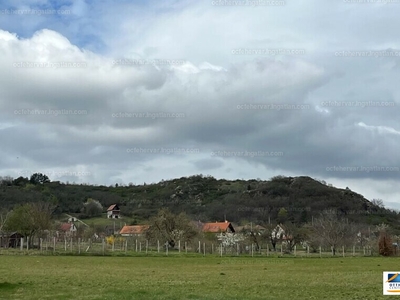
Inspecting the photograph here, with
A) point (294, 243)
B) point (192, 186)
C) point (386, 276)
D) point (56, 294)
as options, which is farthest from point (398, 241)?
point (192, 186)

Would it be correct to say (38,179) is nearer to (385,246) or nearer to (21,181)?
(21,181)

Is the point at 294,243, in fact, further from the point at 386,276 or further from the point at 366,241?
the point at 386,276

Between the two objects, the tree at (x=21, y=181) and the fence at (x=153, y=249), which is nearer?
the fence at (x=153, y=249)

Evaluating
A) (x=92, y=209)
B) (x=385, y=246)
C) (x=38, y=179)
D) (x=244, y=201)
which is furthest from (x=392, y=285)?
(x=38, y=179)

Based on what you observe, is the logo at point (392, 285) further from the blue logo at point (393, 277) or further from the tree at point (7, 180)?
the tree at point (7, 180)

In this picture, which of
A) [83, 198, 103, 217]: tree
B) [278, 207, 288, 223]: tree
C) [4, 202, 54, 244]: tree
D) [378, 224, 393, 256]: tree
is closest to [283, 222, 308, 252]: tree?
[378, 224, 393, 256]: tree

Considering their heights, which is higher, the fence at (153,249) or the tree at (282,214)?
the tree at (282,214)

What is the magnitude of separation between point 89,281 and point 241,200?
122227mm

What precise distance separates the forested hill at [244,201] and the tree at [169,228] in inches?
1347

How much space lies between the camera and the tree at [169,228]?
69375 millimetres

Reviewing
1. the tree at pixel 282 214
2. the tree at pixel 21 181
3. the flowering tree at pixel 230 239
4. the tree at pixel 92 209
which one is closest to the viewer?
the flowering tree at pixel 230 239

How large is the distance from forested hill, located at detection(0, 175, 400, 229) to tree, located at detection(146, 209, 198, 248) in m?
34.2

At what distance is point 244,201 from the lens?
458 ft

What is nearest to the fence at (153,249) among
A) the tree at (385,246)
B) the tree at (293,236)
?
the tree at (293,236)
